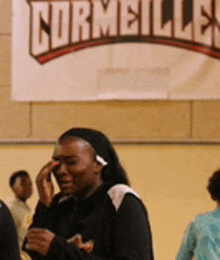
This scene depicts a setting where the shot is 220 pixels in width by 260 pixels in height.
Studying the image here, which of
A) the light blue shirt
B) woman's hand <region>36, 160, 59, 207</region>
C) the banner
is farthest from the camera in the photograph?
the banner

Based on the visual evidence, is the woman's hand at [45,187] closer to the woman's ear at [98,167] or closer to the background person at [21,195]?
the woman's ear at [98,167]

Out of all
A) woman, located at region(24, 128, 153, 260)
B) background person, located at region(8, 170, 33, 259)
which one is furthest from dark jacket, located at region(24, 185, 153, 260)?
background person, located at region(8, 170, 33, 259)

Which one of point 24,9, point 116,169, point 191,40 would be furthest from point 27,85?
point 116,169

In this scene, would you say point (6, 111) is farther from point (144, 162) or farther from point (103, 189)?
point (103, 189)

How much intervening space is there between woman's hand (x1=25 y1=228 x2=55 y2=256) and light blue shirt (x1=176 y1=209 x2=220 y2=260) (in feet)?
5.25

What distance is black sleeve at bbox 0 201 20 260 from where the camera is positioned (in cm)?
210

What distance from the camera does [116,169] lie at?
2322 millimetres

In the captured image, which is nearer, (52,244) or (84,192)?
(52,244)

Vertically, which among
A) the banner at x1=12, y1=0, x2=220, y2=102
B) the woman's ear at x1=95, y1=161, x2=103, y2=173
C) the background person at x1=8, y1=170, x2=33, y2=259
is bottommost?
the background person at x1=8, y1=170, x2=33, y2=259

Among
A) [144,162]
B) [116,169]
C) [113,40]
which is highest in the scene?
[113,40]

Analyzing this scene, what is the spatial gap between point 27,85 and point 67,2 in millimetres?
1158

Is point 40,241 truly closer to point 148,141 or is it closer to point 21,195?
point 21,195

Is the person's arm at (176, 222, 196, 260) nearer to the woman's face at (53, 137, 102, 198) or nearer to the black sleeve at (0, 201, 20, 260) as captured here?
the woman's face at (53, 137, 102, 198)

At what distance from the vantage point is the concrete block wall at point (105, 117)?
23.7 feet
